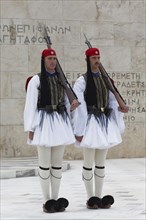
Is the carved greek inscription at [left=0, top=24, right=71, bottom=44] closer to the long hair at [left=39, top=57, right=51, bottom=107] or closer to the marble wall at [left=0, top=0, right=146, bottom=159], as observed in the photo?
the marble wall at [left=0, top=0, right=146, bottom=159]

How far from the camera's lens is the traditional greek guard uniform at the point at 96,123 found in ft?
23.8

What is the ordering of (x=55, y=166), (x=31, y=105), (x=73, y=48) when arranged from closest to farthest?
1. (x=31, y=105)
2. (x=55, y=166)
3. (x=73, y=48)

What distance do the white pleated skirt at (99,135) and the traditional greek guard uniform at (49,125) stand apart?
162 millimetres

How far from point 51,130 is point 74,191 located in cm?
217

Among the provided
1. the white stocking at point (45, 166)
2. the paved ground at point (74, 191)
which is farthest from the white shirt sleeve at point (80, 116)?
the paved ground at point (74, 191)

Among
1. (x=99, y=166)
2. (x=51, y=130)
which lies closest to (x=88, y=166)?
(x=99, y=166)

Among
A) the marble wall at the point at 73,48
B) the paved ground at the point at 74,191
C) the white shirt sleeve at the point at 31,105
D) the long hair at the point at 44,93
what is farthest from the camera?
the marble wall at the point at 73,48

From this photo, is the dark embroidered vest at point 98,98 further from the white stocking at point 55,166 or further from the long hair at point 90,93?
the white stocking at point 55,166

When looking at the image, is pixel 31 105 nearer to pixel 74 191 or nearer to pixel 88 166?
pixel 88 166

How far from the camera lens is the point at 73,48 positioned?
1423 cm

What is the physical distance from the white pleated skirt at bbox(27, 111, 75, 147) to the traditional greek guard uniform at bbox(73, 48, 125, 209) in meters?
0.15

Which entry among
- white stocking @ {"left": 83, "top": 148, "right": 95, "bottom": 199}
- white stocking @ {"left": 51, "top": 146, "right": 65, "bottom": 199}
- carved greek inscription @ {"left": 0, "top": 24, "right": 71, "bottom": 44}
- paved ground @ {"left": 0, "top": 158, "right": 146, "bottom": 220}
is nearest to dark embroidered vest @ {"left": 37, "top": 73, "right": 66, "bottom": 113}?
→ white stocking @ {"left": 51, "top": 146, "right": 65, "bottom": 199}

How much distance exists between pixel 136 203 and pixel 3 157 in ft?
21.3

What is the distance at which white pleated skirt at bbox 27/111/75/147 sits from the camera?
7.02 m
